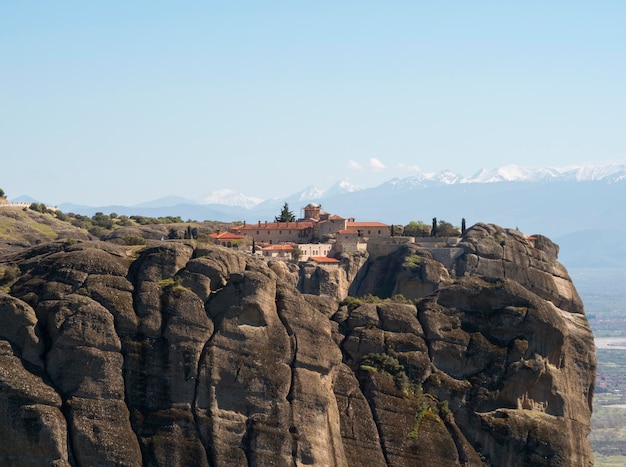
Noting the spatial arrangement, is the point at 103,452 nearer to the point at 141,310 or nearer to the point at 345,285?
the point at 141,310

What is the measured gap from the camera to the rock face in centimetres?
7894

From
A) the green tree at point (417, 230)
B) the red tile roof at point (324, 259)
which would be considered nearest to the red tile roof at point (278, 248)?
the red tile roof at point (324, 259)

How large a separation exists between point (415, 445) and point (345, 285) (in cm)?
4676

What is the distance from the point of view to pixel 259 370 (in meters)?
83.0

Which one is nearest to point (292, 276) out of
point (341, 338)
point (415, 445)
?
point (341, 338)

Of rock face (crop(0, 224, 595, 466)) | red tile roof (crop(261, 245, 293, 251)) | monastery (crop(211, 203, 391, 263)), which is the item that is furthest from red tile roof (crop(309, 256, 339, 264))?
rock face (crop(0, 224, 595, 466))

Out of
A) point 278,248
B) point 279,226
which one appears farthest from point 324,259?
point 279,226

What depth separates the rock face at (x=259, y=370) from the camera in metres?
78.9

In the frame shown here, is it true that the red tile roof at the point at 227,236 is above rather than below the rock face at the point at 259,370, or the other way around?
above

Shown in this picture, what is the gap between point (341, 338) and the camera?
303ft

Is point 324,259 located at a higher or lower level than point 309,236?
lower

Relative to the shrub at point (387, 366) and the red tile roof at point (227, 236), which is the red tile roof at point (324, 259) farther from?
the shrub at point (387, 366)

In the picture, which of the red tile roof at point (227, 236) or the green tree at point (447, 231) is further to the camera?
the green tree at point (447, 231)

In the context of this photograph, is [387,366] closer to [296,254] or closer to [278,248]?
[296,254]
